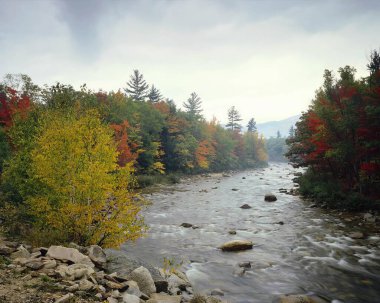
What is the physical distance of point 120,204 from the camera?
11117mm

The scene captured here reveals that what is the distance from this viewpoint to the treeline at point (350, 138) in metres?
19.6

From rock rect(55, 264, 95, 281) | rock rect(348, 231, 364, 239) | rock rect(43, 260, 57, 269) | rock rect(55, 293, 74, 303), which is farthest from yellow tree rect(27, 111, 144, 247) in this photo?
rock rect(348, 231, 364, 239)

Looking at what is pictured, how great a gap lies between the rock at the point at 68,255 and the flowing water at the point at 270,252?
3.89 m

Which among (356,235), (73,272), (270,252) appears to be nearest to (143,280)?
(73,272)

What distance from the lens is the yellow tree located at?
432 inches

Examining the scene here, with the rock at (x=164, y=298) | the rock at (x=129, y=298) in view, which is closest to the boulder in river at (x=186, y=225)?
the rock at (x=164, y=298)

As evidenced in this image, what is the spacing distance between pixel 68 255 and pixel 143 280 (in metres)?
2.32

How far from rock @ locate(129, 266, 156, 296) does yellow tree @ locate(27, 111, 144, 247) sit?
214 cm

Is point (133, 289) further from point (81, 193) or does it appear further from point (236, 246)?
point (236, 246)

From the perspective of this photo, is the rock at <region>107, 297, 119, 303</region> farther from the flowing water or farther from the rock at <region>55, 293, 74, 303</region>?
the flowing water

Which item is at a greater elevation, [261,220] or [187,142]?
[187,142]

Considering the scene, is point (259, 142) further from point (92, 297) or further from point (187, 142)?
point (92, 297)

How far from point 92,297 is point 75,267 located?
1.68 meters

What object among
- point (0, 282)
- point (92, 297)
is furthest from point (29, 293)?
point (92, 297)
